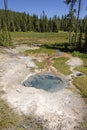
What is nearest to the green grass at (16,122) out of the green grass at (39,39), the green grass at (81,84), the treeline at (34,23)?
the green grass at (81,84)

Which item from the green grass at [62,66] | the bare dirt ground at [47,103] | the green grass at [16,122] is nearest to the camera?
the green grass at [16,122]

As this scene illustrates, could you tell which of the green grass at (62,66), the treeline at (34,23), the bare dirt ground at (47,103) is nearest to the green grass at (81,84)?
the bare dirt ground at (47,103)

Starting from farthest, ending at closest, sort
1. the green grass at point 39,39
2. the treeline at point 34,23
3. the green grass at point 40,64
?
the treeline at point 34,23 < the green grass at point 39,39 < the green grass at point 40,64

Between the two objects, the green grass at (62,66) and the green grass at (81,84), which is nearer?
the green grass at (81,84)

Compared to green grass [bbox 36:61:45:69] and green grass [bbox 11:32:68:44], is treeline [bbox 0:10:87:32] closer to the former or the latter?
green grass [bbox 11:32:68:44]

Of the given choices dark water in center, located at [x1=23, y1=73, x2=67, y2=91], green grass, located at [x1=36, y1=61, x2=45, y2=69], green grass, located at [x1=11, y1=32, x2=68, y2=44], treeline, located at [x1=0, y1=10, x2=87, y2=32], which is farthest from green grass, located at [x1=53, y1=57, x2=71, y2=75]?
treeline, located at [x1=0, y1=10, x2=87, y2=32]

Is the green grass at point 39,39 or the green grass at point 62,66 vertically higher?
the green grass at point 39,39

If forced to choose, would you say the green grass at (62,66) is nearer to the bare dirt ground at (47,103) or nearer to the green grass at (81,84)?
the green grass at (81,84)

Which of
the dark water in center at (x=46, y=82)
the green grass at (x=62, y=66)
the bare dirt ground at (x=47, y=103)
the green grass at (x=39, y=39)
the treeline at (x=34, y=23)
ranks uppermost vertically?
the treeline at (x=34, y=23)
